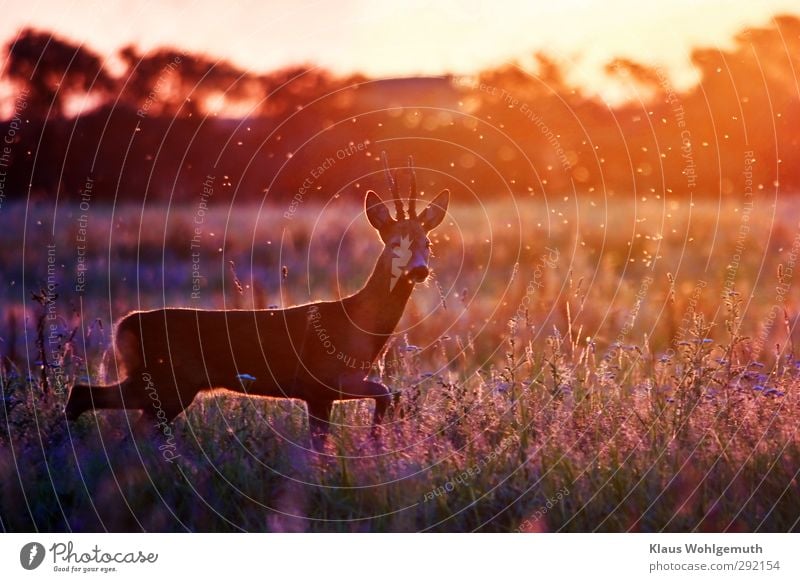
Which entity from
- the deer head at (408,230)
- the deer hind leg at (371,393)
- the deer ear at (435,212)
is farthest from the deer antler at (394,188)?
the deer hind leg at (371,393)

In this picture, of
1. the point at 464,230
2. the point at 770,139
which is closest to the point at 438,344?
the point at 464,230

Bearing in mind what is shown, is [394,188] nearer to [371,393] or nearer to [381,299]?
[381,299]

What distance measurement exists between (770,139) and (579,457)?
2727 millimetres

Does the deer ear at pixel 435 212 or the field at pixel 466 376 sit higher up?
the deer ear at pixel 435 212

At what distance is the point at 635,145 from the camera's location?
31.1ft

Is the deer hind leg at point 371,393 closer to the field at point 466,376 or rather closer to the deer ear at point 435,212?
the field at point 466,376

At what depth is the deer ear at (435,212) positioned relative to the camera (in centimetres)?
847

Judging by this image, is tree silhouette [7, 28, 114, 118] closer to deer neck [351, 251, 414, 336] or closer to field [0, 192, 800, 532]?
field [0, 192, 800, 532]

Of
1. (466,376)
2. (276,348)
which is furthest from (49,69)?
(466,376)

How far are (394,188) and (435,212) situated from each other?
43 centimetres

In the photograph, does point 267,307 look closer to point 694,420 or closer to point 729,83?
point 694,420

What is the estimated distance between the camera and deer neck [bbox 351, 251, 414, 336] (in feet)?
28.2
